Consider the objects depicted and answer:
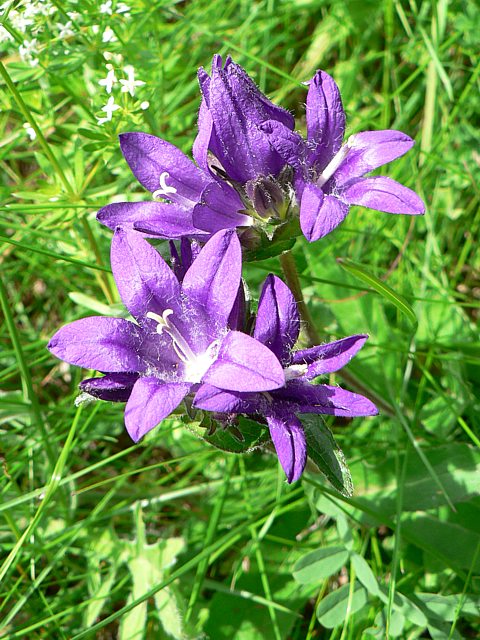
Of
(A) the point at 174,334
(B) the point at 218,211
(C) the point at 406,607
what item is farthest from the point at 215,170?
(C) the point at 406,607

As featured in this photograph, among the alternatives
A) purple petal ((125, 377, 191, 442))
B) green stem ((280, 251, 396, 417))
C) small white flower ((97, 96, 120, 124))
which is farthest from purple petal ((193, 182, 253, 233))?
small white flower ((97, 96, 120, 124))

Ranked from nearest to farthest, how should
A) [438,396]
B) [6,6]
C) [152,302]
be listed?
[152,302]
[6,6]
[438,396]

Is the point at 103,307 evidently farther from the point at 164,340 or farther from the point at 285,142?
the point at 285,142

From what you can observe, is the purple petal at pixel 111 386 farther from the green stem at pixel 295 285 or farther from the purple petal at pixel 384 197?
the purple petal at pixel 384 197

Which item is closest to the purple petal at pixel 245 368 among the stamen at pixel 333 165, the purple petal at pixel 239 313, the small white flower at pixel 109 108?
the purple petal at pixel 239 313

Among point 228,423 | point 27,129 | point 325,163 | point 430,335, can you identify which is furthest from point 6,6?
point 430,335

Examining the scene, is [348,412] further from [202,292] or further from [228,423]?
[202,292]

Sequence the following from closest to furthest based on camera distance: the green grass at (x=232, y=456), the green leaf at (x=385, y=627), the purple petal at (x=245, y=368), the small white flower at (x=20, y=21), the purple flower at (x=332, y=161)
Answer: the purple petal at (x=245, y=368)
the purple flower at (x=332, y=161)
the green leaf at (x=385, y=627)
the green grass at (x=232, y=456)
the small white flower at (x=20, y=21)

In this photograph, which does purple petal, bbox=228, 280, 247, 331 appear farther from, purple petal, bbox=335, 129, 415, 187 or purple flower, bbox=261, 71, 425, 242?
purple petal, bbox=335, 129, 415, 187
